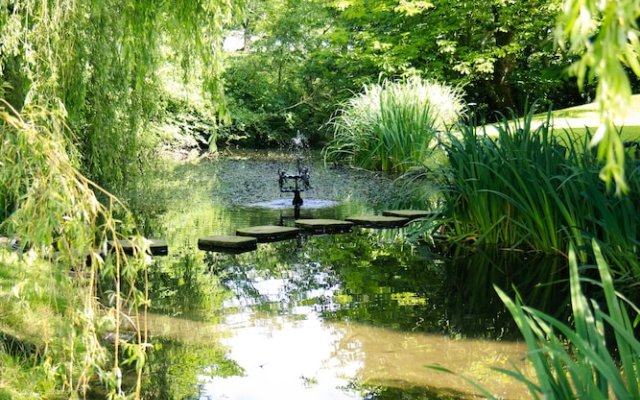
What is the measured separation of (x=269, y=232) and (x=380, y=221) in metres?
1.39

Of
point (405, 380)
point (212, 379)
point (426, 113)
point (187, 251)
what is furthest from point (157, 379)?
point (426, 113)

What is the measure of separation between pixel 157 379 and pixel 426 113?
11.0 meters

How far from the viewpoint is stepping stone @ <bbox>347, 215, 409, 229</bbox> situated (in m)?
9.17

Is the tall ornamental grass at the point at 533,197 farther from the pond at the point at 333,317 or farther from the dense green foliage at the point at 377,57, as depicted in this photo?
the dense green foliage at the point at 377,57

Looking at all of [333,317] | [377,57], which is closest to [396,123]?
[377,57]

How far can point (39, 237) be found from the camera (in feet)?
8.74

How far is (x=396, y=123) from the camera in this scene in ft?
49.0

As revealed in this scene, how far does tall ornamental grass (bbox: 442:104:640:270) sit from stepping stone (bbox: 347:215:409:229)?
109 cm

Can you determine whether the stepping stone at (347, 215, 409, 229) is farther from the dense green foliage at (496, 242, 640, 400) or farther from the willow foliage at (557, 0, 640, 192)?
the willow foliage at (557, 0, 640, 192)

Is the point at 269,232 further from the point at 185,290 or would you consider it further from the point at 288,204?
the point at 288,204

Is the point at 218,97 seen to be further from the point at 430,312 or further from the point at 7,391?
the point at 7,391

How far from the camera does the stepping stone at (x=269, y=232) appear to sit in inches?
329

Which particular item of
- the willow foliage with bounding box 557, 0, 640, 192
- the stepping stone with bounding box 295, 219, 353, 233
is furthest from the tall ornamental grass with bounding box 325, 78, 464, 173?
the willow foliage with bounding box 557, 0, 640, 192

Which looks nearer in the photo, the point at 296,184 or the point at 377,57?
the point at 296,184
